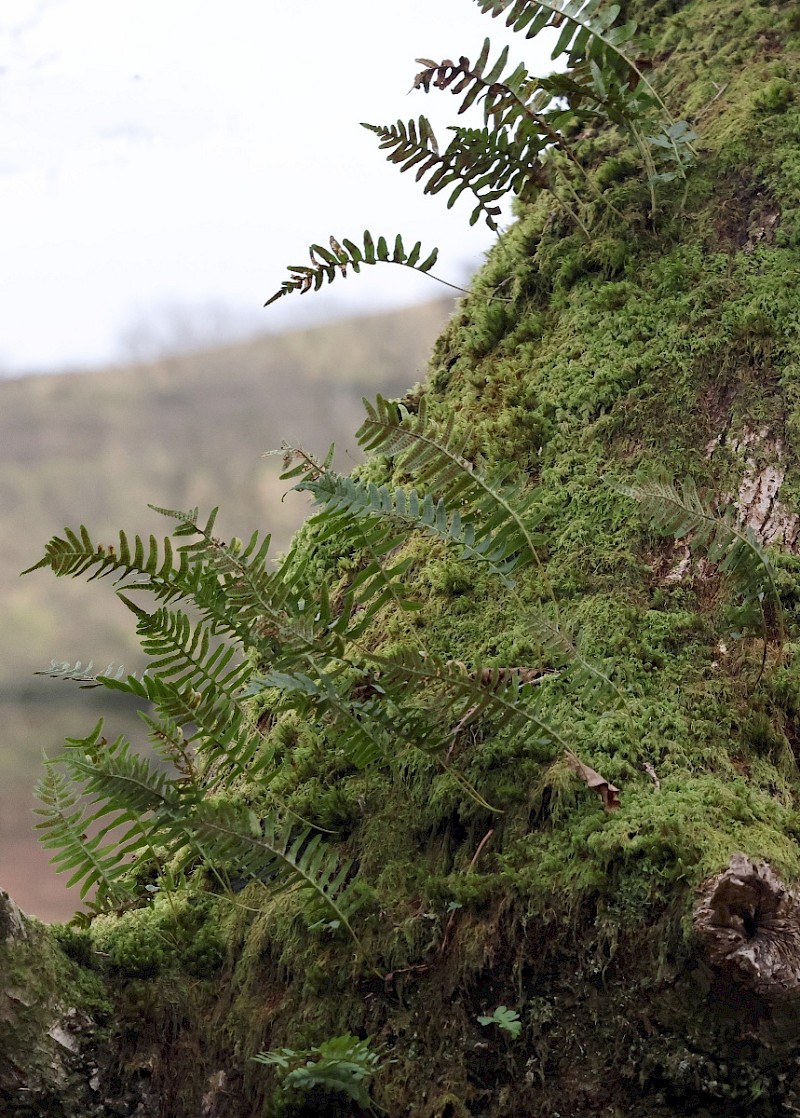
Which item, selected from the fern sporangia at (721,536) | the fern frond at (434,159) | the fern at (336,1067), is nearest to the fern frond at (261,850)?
the fern at (336,1067)

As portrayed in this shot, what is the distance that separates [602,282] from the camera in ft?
7.49

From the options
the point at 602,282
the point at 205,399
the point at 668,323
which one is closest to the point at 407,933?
the point at 668,323

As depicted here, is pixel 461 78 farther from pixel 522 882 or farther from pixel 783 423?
pixel 522 882

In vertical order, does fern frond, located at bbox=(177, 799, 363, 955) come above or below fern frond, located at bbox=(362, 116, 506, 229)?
below

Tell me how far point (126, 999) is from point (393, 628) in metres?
0.87

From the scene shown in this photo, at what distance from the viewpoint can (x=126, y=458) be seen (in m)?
3.63

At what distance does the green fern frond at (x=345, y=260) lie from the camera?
6.88 ft

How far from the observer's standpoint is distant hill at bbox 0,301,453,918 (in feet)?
10.9

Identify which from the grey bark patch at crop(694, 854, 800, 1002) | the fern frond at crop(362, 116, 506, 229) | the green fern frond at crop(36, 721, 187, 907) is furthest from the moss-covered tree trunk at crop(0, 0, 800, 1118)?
the fern frond at crop(362, 116, 506, 229)

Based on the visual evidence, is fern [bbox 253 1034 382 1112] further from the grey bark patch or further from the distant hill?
the distant hill

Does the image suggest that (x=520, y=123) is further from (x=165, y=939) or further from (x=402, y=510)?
(x=165, y=939)

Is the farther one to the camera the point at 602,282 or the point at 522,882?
the point at 602,282

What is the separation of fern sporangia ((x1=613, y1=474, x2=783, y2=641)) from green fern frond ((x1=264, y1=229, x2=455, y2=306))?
2.76 feet

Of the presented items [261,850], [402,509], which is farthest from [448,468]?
[261,850]
